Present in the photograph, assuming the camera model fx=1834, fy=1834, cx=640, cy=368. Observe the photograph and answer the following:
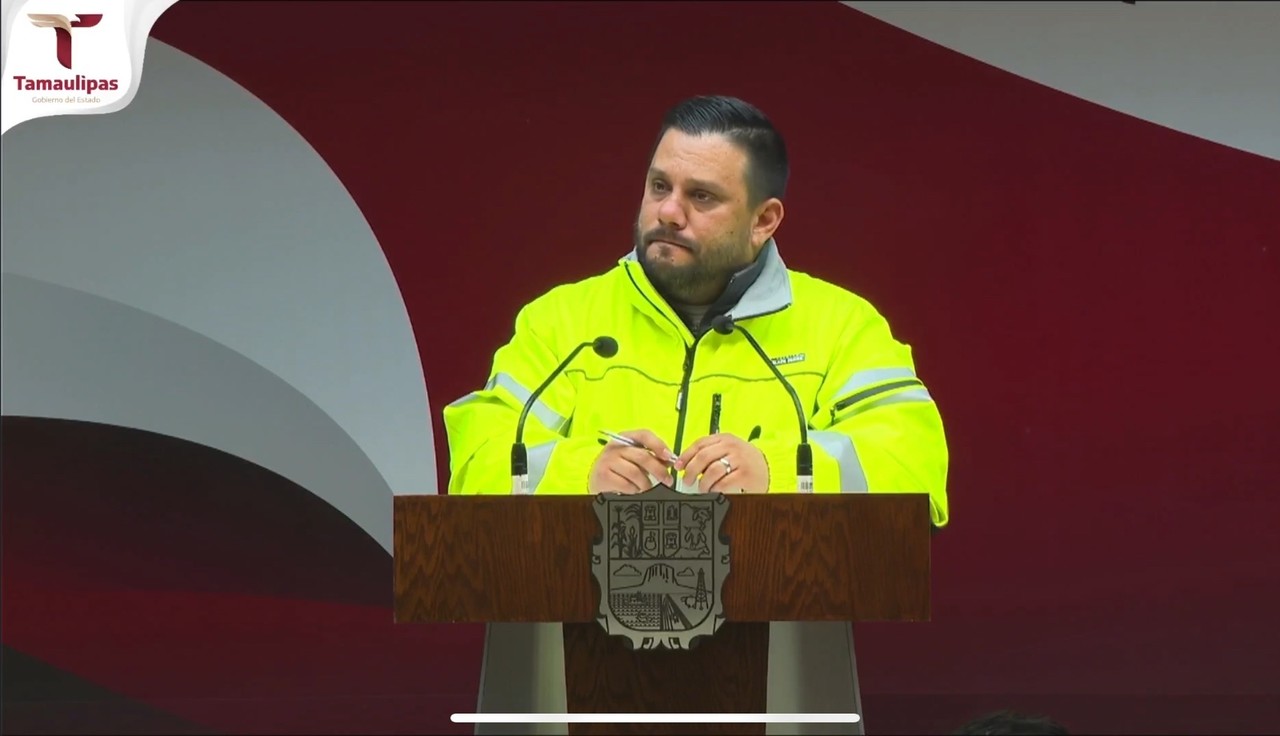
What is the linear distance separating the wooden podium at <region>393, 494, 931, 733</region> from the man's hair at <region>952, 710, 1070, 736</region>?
2.48 ft

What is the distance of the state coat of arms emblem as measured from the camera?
279 cm

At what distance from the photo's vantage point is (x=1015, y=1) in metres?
5.11

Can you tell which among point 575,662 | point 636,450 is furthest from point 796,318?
point 575,662

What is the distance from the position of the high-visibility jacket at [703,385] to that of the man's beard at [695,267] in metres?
0.04

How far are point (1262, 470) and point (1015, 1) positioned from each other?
145 centimetres

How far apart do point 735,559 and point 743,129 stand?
1186 millimetres

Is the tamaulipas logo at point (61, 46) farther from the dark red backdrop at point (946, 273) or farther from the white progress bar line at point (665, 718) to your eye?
the white progress bar line at point (665, 718)

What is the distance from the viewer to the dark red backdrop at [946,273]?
4973 mm

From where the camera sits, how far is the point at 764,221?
3.78 meters

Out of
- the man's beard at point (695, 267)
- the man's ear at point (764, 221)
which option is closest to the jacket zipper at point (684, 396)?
the man's beard at point (695, 267)

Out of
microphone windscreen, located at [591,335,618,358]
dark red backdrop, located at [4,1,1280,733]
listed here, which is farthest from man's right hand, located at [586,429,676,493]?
dark red backdrop, located at [4,1,1280,733]

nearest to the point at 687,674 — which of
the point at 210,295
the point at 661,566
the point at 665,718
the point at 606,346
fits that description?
the point at 665,718

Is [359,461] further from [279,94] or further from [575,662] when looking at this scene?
[575,662]

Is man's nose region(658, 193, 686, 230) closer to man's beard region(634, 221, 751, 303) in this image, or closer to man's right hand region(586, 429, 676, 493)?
man's beard region(634, 221, 751, 303)
